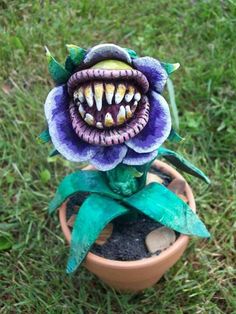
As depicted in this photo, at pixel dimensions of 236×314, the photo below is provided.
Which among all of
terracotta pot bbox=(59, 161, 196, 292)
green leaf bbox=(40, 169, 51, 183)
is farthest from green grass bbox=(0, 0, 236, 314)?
terracotta pot bbox=(59, 161, 196, 292)

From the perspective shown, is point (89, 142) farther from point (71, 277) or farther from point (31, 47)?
A: point (31, 47)

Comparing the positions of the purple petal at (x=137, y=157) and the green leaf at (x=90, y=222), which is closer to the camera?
the purple petal at (x=137, y=157)

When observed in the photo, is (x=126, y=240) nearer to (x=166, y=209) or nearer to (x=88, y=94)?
(x=166, y=209)

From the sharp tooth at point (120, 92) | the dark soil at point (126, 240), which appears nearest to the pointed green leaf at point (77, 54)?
the sharp tooth at point (120, 92)

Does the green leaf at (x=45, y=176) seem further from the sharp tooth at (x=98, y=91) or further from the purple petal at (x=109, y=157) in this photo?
the sharp tooth at (x=98, y=91)

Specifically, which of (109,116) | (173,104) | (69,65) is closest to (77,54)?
(69,65)

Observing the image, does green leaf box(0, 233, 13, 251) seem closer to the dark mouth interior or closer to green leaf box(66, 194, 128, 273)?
green leaf box(66, 194, 128, 273)
